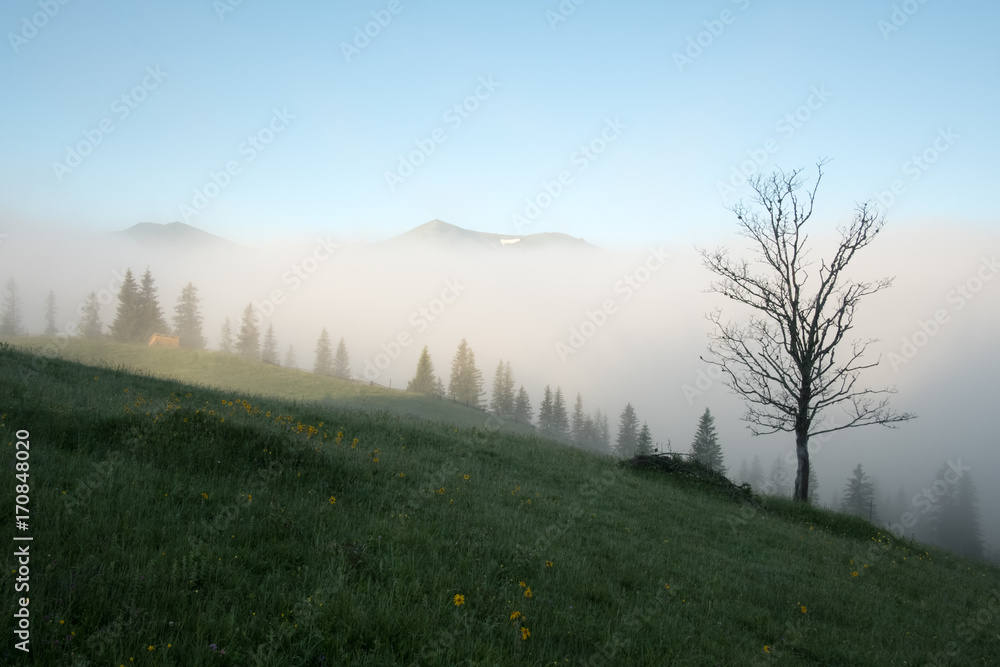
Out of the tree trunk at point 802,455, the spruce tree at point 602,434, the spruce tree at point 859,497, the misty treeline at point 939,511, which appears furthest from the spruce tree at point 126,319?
the spruce tree at point 859,497

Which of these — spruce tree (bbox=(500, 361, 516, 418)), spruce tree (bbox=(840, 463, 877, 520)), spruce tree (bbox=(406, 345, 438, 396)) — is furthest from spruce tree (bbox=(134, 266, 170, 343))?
spruce tree (bbox=(840, 463, 877, 520))

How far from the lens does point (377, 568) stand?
5180mm

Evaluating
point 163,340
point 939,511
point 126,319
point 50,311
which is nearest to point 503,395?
point 163,340

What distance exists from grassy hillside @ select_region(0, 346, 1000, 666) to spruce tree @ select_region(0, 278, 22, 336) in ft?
352

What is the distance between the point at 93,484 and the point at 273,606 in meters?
3.18

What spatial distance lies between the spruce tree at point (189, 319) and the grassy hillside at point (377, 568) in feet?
244

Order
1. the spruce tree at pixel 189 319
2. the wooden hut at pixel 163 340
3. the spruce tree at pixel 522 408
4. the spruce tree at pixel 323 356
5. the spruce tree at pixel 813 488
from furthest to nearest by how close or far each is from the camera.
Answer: the spruce tree at pixel 323 356 < the spruce tree at pixel 522 408 < the spruce tree at pixel 189 319 < the wooden hut at pixel 163 340 < the spruce tree at pixel 813 488

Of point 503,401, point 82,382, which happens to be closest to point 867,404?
point 82,382

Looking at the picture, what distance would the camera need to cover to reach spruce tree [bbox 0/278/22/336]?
8625 cm

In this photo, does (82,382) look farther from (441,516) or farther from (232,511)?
(441,516)

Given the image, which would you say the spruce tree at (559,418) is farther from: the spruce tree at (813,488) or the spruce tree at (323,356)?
the spruce tree at (323,356)

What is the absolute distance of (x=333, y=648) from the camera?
3.85 meters

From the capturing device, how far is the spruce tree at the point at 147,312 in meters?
64.8

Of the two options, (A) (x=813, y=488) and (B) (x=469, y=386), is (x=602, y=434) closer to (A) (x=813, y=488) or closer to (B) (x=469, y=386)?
(A) (x=813, y=488)
